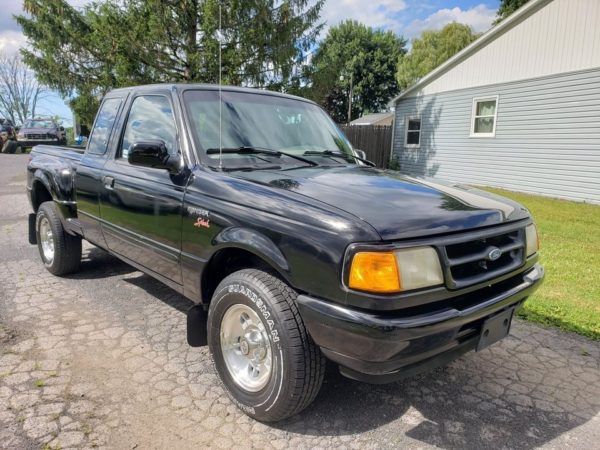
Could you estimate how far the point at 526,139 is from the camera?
1319cm

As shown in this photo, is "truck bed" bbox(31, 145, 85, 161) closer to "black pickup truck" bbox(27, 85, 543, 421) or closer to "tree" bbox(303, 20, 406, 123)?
"black pickup truck" bbox(27, 85, 543, 421)

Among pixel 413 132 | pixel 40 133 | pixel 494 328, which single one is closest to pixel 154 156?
pixel 494 328

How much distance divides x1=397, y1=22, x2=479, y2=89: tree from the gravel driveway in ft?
120

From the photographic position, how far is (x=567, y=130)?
12.1 metres

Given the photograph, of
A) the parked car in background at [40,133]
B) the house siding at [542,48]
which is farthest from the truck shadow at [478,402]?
the parked car in background at [40,133]

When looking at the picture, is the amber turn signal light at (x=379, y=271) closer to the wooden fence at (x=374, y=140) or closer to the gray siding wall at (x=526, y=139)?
the gray siding wall at (x=526, y=139)

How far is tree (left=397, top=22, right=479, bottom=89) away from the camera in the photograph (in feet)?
120

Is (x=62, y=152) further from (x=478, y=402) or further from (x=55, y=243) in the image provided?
(x=478, y=402)

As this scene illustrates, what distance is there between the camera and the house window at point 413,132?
17344mm

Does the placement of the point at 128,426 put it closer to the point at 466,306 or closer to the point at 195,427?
the point at 195,427

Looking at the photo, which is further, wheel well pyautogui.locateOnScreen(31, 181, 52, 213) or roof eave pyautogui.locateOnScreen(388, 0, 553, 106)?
roof eave pyautogui.locateOnScreen(388, 0, 553, 106)

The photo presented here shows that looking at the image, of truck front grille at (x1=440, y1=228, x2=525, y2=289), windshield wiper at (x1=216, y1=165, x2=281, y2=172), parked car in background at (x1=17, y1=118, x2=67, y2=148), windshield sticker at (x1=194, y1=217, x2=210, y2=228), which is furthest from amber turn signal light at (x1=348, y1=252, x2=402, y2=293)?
parked car in background at (x1=17, y1=118, x2=67, y2=148)

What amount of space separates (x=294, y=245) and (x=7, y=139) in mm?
30960

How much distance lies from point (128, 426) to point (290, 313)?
117 cm
